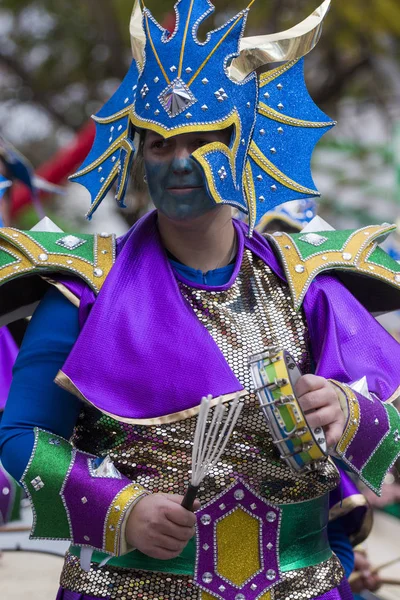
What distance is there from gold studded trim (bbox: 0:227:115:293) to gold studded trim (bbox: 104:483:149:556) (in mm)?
484

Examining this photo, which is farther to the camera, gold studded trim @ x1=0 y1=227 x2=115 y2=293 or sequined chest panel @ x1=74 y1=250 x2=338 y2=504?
gold studded trim @ x1=0 y1=227 x2=115 y2=293

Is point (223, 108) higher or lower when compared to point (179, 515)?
higher

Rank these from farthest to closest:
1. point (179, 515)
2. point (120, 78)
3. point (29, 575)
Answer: point (120, 78) < point (29, 575) < point (179, 515)

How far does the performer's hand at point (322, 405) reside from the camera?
7.29 feet

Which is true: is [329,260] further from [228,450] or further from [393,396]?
[228,450]

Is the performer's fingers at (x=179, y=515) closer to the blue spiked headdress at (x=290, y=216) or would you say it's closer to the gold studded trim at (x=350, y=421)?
the gold studded trim at (x=350, y=421)

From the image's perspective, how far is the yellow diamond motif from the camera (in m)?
2.43

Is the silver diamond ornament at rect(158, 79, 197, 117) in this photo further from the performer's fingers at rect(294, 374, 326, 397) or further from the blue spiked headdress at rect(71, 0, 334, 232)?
the performer's fingers at rect(294, 374, 326, 397)

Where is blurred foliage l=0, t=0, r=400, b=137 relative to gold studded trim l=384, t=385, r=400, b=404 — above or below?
above

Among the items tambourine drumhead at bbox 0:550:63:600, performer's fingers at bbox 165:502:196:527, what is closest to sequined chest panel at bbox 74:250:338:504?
performer's fingers at bbox 165:502:196:527

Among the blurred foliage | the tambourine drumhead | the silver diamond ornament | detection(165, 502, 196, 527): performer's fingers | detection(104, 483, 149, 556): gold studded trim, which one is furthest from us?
the blurred foliage

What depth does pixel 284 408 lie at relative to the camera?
85.3 inches

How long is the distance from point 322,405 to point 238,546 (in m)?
0.42

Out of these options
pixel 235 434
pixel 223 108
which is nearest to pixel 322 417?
pixel 235 434
